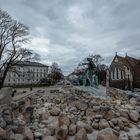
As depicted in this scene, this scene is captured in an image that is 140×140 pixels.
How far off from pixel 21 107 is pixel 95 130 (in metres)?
4.92

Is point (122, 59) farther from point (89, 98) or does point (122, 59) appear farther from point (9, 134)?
point (9, 134)

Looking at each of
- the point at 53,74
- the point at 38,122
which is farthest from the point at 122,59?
the point at 38,122

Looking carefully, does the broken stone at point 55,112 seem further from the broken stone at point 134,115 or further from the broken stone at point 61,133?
the broken stone at point 134,115

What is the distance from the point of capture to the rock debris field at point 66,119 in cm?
976

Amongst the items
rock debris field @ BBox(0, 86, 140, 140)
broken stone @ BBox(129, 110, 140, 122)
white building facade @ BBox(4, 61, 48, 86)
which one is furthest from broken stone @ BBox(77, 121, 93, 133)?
white building facade @ BBox(4, 61, 48, 86)

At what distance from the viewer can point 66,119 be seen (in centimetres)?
1114

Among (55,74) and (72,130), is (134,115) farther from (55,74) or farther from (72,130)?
(55,74)

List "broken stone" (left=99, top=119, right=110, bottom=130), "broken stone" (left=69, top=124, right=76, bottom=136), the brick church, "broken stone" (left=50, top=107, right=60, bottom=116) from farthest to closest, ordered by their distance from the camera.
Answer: the brick church → "broken stone" (left=50, top=107, right=60, bottom=116) → "broken stone" (left=99, top=119, right=110, bottom=130) → "broken stone" (left=69, top=124, right=76, bottom=136)

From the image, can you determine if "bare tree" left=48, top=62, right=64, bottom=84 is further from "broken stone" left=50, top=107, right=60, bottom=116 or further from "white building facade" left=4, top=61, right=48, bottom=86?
Answer: "broken stone" left=50, top=107, right=60, bottom=116

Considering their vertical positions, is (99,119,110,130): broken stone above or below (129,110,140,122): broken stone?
below

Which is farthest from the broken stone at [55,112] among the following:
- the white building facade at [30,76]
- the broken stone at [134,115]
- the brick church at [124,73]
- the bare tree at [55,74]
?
the white building facade at [30,76]

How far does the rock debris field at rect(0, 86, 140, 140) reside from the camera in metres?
9.76

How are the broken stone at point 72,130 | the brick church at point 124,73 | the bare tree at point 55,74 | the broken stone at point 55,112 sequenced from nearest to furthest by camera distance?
the broken stone at point 72,130 → the broken stone at point 55,112 → the brick church at point 124,73 → the bare tree at point 55,74

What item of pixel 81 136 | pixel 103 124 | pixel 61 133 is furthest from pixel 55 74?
pixel 81 136
